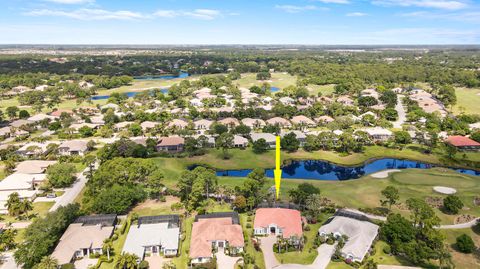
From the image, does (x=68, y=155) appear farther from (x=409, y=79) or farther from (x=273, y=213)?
(x=409, y=79)

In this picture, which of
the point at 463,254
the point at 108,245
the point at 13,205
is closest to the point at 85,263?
the point at 108,245

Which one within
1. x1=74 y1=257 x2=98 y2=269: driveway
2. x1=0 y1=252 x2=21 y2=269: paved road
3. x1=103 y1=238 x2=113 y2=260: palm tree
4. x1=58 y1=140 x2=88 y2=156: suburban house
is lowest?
x1=74 y1=257 x2=98 y2=269: driveway

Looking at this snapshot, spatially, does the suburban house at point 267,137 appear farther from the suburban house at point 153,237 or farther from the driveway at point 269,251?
the suburban house at point 153,237

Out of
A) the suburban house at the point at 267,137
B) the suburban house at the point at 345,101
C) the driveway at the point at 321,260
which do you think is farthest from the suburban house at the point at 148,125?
the suburban house at the point at 345,101

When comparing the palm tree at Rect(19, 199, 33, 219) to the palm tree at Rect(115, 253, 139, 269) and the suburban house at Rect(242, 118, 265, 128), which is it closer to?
the palm tree at Rect(115, 253, 139, 269)

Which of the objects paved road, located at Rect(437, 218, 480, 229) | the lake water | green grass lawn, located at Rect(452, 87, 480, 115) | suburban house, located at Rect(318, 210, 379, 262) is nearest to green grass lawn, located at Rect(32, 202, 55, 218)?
Answer: the lake water

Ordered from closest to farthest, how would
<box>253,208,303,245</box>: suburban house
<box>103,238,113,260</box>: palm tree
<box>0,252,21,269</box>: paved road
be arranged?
<box>0,252,21,269</box>: paved road
<box>103,238,113,260</box>: palm tree
<box>253,208,303,245</box>: suburban house

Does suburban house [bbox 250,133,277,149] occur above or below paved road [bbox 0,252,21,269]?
above
